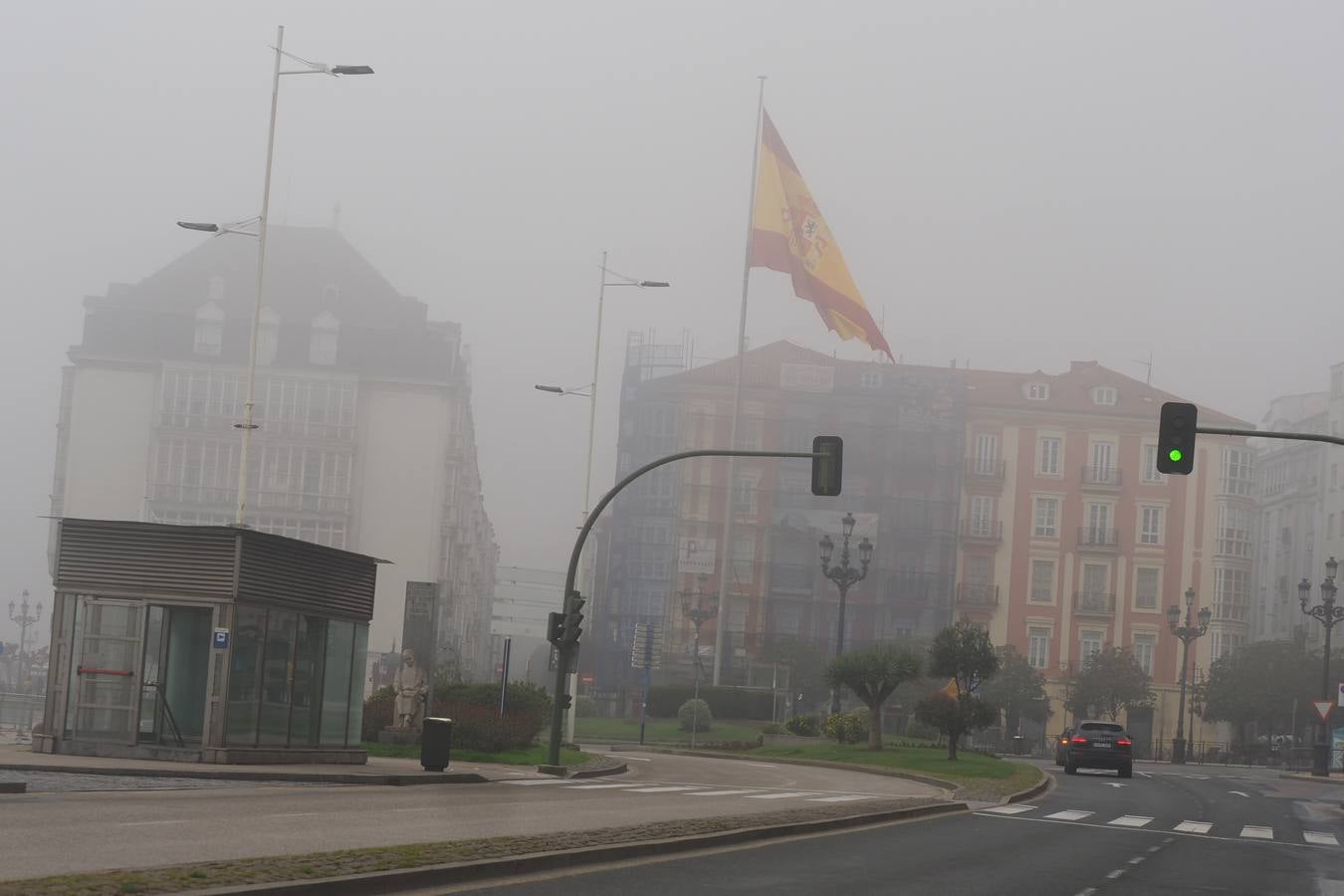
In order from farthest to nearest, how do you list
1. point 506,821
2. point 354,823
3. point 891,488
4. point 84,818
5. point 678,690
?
point 891,488 → point 678,690 → point 506,821 → point 354,823 → point 84,818

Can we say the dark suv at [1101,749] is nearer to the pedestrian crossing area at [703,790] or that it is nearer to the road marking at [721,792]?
the pedestrian crossing area at [703,790]

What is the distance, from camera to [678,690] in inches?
2992

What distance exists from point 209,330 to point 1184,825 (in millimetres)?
92753

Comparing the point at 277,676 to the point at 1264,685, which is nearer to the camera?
the point at 277,676

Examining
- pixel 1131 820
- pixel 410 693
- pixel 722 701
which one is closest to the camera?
pixel 1131 820

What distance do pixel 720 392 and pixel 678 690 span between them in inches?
1366

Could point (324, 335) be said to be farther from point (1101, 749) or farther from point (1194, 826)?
point (1194, 826)

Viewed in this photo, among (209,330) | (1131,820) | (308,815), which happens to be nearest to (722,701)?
(1131,820)

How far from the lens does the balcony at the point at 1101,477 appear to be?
11044cm

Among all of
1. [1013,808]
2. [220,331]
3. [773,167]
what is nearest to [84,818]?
[1013,808]

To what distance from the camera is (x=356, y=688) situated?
3086cm

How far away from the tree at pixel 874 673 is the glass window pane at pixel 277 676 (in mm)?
23666

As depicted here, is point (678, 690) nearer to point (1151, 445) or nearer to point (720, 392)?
point (720, 392)

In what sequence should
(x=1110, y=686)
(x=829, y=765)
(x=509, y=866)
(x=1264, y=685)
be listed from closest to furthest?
(x=509, y=866)
(x=829, y=765)
(x=1264, y=685)
(x=1110, y=686)
